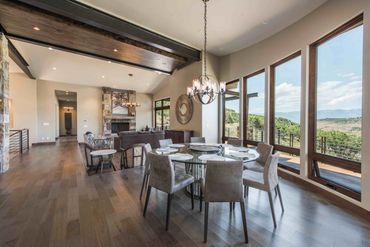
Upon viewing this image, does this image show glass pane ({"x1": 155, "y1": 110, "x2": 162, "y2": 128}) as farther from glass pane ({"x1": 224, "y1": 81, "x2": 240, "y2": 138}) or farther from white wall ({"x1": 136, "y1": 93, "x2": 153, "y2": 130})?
glass pane ({"x1": 224, "y1": 81, "x2": 240, "y2": 138})

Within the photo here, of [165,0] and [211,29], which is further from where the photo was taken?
[211,29]

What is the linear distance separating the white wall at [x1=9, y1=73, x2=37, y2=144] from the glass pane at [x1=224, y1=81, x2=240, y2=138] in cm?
907

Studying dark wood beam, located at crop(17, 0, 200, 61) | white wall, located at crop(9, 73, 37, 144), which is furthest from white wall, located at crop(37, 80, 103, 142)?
dark wood beam, located at crop(17, 0, 200, 61)

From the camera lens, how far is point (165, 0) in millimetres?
3133

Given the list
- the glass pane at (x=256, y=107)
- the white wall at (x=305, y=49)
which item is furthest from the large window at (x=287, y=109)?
the glass pane at (x=256, y=107)

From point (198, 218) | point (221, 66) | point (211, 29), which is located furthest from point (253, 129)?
point (198, 218)

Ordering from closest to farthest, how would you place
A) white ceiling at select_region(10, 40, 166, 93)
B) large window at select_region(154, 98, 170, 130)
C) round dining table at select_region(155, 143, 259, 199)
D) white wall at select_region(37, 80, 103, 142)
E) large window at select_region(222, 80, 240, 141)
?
round dining table at select_region(155, 143, 259, 199) < large window at select_region(222, 80, 240, 141) < white ceiling at select_region(10, 40, 166, 93) < white wall at select_region(37, 80, 103, 142) < large window at select_region(154, 98, 170, 130)

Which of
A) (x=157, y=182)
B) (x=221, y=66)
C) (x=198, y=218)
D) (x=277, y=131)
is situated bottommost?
(x=198, y=218)

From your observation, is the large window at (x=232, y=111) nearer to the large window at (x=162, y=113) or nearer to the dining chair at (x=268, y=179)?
the dining chair at (x=268, y=179)

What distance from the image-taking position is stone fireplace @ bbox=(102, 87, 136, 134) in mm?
10250

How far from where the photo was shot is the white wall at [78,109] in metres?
8.77

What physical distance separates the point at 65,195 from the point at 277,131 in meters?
4.76

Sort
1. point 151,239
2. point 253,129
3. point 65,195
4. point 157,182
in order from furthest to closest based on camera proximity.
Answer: point 253,129 → point 65,195 → point 157,182 → point 151,239

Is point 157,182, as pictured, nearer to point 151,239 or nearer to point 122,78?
point 151,239
